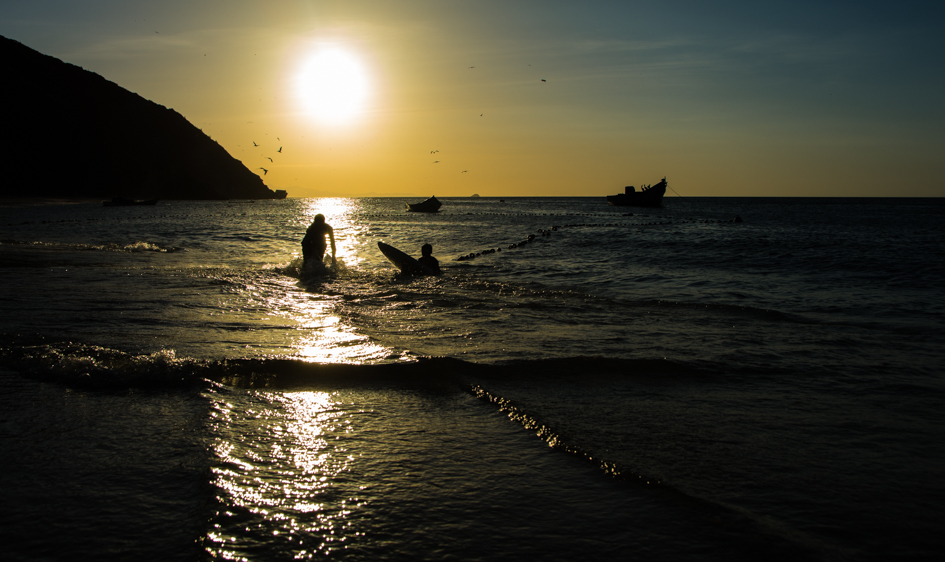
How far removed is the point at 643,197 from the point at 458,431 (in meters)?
88.1

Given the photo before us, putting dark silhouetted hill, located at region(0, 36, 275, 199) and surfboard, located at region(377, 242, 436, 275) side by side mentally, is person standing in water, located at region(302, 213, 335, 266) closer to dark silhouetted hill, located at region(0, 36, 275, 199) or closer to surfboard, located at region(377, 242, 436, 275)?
surfboard, located at region(377, 242, 436, 275)

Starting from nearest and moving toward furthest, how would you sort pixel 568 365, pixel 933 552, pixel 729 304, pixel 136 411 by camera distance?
pixel 933 552 < pixel 136 411 < pixel 568 365 < pixel 729 304

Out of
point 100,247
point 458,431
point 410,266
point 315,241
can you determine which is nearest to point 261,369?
point 458,431

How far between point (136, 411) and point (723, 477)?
4.09m

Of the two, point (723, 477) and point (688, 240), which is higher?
point (688, 240)

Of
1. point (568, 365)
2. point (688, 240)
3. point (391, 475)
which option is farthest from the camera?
point (688, 240)

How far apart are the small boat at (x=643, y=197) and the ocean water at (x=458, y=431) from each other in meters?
77.2

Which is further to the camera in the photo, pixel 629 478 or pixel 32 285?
pixel 32 285

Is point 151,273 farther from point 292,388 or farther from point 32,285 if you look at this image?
point 292,388

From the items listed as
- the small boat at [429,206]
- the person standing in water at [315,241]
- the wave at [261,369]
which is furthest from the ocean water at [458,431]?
the small boat at [429,206]

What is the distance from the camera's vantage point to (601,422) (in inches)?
156

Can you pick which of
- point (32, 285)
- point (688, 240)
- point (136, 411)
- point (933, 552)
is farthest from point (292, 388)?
point (688, 240)

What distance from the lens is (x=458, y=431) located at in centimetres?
373

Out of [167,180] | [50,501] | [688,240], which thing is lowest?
[50,501]
